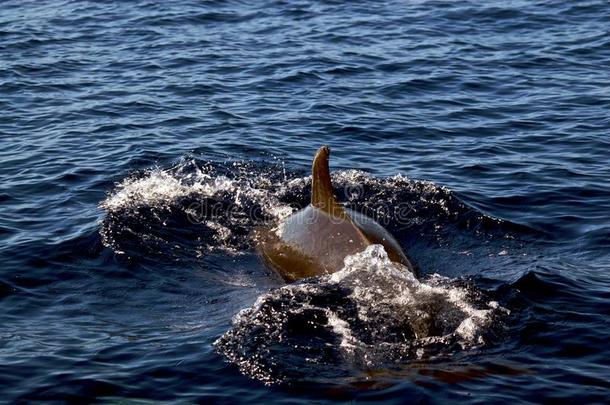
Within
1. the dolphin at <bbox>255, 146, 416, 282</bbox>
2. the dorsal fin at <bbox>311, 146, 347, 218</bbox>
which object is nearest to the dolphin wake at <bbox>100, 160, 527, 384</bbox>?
the dolphin at <bbox>255, 146, 416, 282</bbox>

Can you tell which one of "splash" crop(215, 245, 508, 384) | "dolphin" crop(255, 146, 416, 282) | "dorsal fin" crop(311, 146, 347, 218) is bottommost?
"splash" crop(215, 245, 508, 384)

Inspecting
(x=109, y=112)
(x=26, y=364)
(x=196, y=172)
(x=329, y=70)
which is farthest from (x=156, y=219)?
(x=329, y=70)

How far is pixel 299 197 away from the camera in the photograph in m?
15.3

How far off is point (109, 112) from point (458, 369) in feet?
39.8

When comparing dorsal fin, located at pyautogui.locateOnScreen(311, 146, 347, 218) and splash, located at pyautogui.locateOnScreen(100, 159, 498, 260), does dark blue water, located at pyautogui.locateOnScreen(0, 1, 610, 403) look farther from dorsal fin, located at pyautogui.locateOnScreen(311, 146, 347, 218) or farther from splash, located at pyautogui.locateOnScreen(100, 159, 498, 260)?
dorsal fin, located at pyautogui.locateOnScreen(311, 146, 347, 218)

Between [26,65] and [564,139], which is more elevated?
[26,65]

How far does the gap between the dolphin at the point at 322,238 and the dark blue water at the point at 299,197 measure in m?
0.29

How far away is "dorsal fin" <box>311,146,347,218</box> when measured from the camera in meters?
12.1

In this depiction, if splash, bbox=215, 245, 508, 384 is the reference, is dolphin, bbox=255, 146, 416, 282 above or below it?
above

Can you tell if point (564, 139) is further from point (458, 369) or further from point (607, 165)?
point (458, 369)

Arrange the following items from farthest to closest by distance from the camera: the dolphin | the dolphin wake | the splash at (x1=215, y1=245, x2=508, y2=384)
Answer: the dolphin, the dolphin wake, the splash at (x1=215, y1=245, x2=508, y2=384)

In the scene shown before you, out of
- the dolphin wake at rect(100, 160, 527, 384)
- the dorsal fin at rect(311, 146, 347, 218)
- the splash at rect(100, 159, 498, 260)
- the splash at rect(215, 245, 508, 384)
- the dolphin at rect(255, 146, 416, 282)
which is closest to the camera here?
the splash at rect(215, 245, 508, 384)

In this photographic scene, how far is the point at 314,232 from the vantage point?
39.9ft

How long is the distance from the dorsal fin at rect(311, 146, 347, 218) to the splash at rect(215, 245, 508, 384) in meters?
1.07
